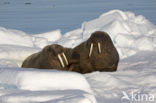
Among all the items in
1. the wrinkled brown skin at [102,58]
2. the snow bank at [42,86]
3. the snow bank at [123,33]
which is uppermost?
the snow bank at [42,86]

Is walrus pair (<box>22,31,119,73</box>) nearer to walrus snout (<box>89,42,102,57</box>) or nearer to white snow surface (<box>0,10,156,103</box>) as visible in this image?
walrus snout (<box>89,42,102,57</box>)

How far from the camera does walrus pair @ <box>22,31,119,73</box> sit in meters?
8.19

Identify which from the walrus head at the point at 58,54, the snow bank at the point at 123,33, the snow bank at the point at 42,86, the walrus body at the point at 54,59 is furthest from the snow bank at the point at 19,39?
the snow bank at the point at 42,86

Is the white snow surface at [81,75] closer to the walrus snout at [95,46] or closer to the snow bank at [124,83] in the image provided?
the snow bank at [124,83]

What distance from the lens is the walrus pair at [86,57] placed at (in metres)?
8.19

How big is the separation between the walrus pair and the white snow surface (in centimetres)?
32

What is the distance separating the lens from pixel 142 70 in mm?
7871

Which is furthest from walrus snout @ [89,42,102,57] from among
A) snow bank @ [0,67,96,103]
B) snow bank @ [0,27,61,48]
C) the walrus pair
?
snow bank @ [0,27,61,48]

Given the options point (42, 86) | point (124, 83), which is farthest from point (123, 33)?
point (42, 86)

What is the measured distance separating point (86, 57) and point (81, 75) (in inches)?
115

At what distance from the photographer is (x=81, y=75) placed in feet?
18.8

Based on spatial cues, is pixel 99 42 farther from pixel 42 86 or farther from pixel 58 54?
pixel 42 86

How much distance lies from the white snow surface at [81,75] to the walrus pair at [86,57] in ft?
1.06

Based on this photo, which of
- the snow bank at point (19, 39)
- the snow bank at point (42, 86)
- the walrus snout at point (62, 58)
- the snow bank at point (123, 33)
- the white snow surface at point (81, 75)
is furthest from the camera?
the snow bank at point (123, 33)
